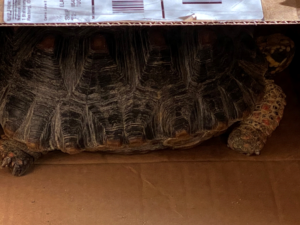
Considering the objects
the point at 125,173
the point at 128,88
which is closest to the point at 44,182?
the point at 125,173

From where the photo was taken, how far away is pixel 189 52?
3.17 feet

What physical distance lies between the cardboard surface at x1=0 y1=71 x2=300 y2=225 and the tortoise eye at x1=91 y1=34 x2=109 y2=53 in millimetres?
451

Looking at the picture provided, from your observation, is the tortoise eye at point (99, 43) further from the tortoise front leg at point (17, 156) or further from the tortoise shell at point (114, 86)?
the tortoise front leg at point (17, 156)

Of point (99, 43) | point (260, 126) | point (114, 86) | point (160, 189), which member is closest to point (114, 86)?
point (114, 86)

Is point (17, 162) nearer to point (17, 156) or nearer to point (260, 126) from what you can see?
point (17, 156)

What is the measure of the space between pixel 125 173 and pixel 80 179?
0.16 meters

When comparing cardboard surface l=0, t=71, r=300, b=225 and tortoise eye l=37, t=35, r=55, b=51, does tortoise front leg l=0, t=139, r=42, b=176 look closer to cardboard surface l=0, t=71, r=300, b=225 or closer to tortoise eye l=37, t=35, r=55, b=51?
cardboard surface l=0, t=71, r=300, b=225

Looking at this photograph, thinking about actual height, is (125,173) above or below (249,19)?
below

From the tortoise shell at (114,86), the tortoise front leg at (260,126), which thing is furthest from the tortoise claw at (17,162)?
the tortoise front leg at (260,126)

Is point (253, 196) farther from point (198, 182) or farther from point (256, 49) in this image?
point (256, 49)

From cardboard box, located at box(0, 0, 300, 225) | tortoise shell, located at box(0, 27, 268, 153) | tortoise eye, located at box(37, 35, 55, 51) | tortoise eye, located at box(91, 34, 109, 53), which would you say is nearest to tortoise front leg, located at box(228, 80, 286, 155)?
cardboard box, located at box(0, 0, 300, 225)

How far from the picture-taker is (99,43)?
91cm

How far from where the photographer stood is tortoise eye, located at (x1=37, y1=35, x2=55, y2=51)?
92 centimetres

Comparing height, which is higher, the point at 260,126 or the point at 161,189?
the point at 260,126
